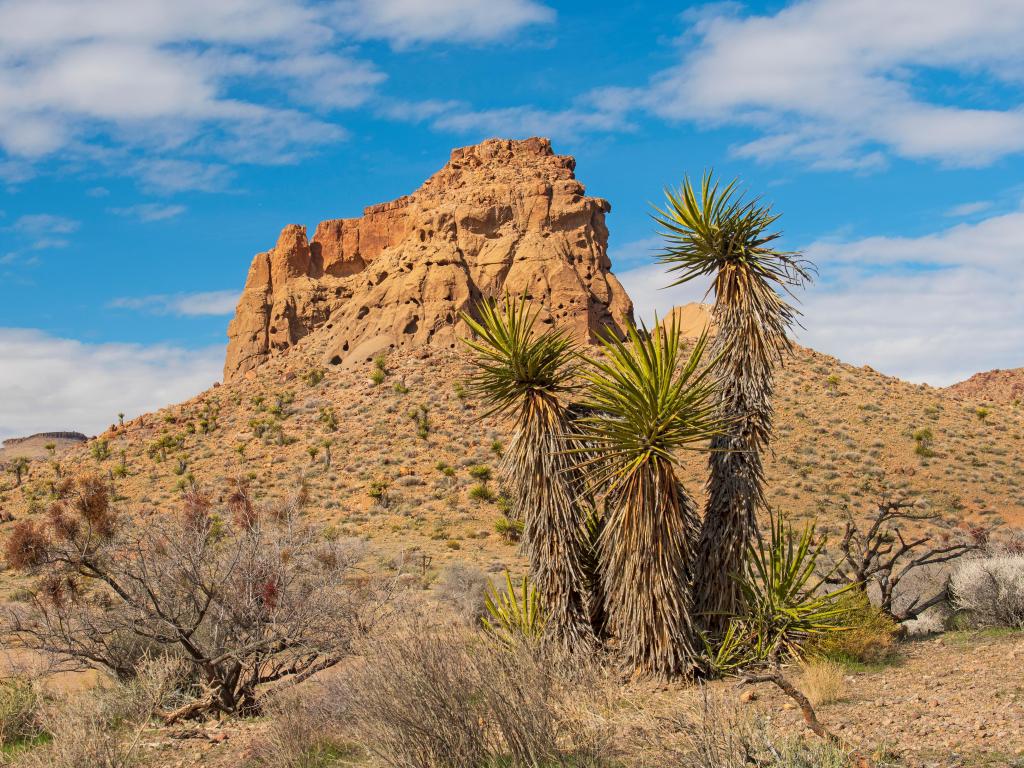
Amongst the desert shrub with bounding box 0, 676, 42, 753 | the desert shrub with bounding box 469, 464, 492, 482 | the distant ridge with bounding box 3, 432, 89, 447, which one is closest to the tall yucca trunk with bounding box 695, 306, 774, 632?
the desert shrub with bounding box 0, 676, 42, 753

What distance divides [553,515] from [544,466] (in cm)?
60

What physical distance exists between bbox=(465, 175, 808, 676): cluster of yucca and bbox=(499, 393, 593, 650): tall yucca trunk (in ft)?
0.06

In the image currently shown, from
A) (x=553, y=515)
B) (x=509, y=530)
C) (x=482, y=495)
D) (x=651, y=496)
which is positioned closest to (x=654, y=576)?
(x=651, y=496)

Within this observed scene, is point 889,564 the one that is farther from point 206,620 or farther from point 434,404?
point 434,404

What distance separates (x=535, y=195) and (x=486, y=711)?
50.6m

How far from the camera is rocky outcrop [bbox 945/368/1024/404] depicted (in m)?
65.2

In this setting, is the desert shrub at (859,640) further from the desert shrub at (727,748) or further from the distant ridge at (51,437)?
the distant ridge at (51,437)

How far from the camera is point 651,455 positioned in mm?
9477

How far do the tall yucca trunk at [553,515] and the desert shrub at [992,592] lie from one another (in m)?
5.56

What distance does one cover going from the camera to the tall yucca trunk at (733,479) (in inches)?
400

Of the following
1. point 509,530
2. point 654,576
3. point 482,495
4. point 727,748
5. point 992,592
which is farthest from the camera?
point 482,495

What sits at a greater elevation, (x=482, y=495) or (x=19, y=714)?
(x=482, y=495)

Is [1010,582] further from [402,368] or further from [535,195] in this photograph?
[535,195]

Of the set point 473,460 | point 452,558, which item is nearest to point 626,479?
point 452,558
